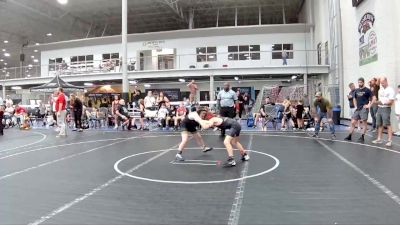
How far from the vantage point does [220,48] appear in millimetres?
28562

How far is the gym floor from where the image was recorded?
13.1ft

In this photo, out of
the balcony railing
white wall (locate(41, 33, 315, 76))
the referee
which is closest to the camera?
the referee

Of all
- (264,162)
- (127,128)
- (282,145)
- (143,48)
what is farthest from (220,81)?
(264,162)

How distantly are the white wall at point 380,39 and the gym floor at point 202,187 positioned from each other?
213 inches

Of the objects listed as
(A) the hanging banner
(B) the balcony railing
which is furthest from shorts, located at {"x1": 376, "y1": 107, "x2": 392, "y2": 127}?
(B) the balcony railing

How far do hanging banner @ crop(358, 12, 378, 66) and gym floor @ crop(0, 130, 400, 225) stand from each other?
720 centimetres

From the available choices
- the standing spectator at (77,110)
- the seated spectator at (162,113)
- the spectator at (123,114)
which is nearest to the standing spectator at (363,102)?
the seated spectator at (162,113)

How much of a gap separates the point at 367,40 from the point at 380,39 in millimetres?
1629

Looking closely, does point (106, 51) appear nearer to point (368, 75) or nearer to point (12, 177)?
point (368, 75)

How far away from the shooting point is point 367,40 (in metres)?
15.5

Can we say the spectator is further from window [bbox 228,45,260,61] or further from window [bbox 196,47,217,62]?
window [bbox 228,45,260,61]

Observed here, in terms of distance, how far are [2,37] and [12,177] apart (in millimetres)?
35257

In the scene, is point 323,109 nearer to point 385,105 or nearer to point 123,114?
point 385,105

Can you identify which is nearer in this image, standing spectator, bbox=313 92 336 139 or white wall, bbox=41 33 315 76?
standing spectator, bbox=313 92 336 139
